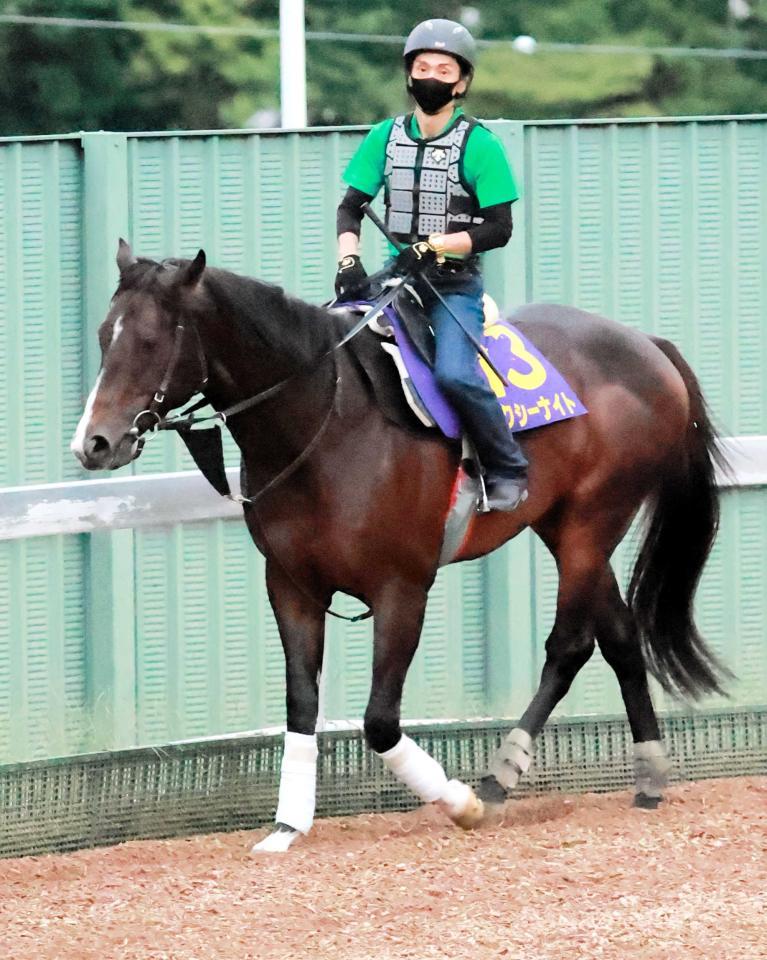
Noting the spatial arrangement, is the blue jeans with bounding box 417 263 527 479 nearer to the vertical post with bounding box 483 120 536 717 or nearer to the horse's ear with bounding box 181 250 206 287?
the horse's ear with bounding box 181 250 206 287

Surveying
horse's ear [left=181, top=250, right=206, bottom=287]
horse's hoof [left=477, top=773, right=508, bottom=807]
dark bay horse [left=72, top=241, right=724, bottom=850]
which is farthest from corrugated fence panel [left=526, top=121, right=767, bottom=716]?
horse's ear [left=181, top=250, right=206, bottom=287]

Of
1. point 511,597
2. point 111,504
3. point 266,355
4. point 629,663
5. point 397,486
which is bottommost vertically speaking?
point 629,663

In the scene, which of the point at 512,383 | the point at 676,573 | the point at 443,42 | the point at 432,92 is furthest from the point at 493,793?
the point at 443,42

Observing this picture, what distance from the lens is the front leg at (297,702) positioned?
647 centimetres

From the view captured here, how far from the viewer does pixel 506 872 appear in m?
6.04

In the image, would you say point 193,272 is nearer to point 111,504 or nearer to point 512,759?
point 111,504

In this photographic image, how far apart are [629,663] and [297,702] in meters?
1.45

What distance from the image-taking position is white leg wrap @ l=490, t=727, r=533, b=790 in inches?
276

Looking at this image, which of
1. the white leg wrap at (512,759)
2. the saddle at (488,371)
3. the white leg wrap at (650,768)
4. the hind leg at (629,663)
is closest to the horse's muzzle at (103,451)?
the saddle at (488,371)

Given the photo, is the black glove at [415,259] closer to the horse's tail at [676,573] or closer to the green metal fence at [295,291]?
the green metal fence at [295,291]

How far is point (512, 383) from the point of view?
267 inches

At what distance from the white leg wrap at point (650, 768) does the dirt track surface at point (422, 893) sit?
16 cm

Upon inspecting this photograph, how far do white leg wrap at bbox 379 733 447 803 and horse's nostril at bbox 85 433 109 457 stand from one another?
143 cm

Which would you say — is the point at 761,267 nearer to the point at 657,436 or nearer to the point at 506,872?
the point at 657,436
